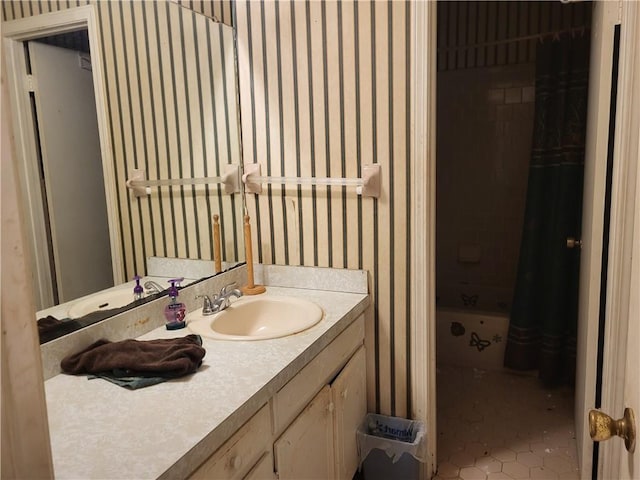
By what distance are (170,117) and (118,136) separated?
11.2 inches

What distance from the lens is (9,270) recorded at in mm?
380

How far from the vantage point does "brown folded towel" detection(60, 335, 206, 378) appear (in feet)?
3.75

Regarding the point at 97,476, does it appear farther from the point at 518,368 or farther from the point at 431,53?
the point at 518,368

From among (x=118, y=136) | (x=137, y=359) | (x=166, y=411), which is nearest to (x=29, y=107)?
(x=118, y=136)

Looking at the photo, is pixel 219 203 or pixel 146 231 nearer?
pixel 146 231

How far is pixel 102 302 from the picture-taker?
4.39 ft

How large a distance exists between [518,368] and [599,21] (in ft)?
6.25

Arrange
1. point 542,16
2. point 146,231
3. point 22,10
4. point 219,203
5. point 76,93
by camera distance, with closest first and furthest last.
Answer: point 22,10
point 76,93
point 146,231
point 219,203
point 542,16

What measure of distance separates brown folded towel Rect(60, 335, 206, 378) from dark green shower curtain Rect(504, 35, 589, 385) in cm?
215

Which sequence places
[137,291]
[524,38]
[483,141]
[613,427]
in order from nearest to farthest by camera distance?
[613,427] < [137,291] < [524,38] < [483,141]

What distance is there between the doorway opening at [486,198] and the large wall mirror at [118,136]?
164cm

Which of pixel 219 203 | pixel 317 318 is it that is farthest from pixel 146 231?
pixel 317 318

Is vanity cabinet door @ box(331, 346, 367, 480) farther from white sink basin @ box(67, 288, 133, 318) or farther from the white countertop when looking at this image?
white sink basin @ box(67, 288, 133, 318)

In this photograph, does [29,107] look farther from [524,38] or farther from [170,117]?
[524,38]
